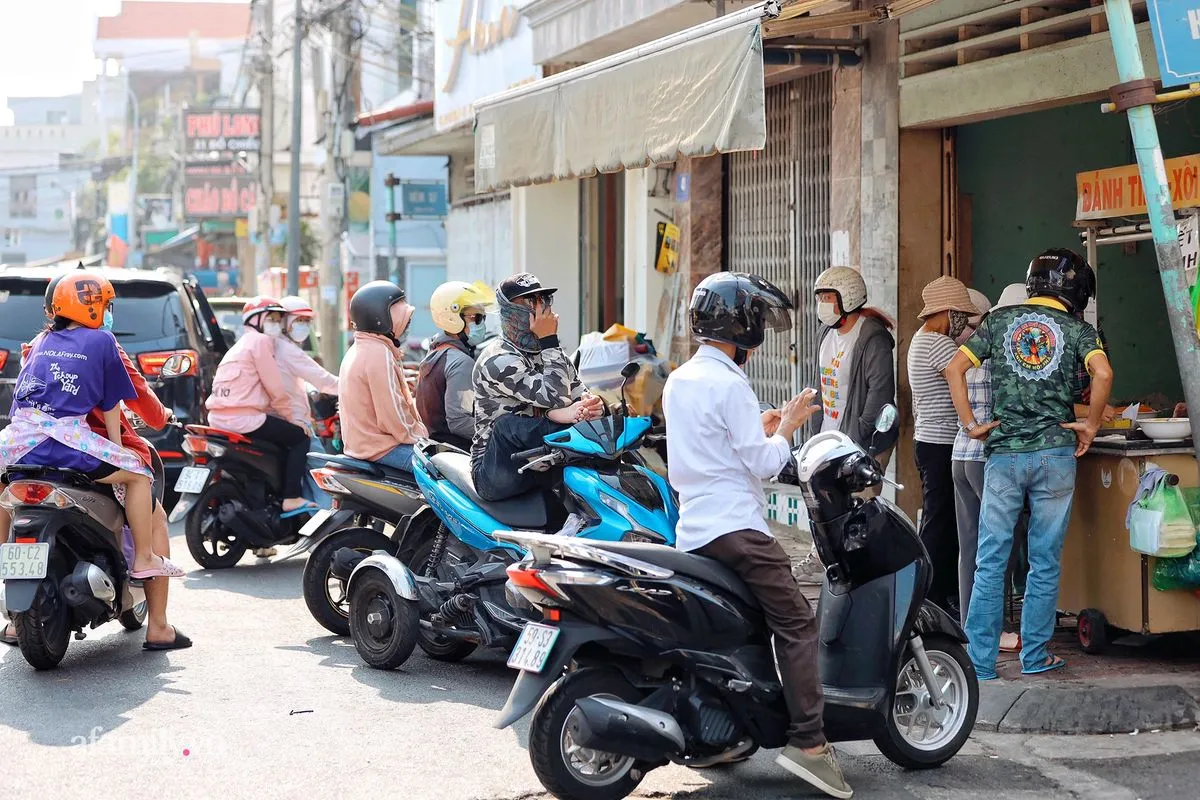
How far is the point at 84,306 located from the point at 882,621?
3.93 m

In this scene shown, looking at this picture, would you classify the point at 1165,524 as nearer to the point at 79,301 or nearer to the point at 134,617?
the point at 79,301

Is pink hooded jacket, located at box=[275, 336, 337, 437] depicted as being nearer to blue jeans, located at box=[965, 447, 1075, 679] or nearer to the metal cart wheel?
blue jeans, located at box=[965, 447, 1075, 679]

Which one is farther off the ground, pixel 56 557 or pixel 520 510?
pixel 520 510

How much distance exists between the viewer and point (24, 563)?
6.64 meters

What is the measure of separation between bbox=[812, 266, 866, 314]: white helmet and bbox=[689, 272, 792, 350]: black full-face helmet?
334cm

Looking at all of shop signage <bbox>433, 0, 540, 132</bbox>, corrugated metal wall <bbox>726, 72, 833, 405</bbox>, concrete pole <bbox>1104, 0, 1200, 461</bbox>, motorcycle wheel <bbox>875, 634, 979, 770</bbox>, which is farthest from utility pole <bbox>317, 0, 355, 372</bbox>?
motorcycle wheel <bbox>875, 634, 979, 770</bbox>

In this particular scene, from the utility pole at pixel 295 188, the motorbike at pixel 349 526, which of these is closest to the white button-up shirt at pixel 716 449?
the motorbike at pixel 349 526

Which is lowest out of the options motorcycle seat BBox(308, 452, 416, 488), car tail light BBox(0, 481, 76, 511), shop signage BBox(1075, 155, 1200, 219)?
car tail light BBox(0, 481, 76, 511)

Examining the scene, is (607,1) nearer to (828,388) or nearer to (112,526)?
(828,388)

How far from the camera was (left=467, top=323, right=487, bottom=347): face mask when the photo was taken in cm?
890

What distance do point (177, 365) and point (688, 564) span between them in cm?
757

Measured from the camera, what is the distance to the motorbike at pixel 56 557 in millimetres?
6652

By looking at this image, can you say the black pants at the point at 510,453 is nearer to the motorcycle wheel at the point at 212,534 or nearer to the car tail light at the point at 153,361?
the motorcycle wheel at the point at 212,534

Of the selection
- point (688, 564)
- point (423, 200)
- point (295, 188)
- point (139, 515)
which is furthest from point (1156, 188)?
point (295, 188)
